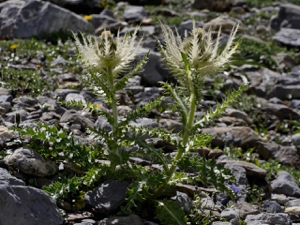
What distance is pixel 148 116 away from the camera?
24.6ft

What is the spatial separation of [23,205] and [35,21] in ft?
26.2

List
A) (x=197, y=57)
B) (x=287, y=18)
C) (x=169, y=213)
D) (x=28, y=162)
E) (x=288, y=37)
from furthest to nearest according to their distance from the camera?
(x=287, y=18) → (x=288, y=37) → (x=28, y=162) → (x=197, y=57) → (x=169, y=213)

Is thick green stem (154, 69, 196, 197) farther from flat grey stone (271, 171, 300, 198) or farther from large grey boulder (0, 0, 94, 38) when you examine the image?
large grey boulder (0, 0, 94, 38)

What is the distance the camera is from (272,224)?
4.96m

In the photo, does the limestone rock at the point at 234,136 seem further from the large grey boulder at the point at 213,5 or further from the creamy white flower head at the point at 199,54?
the large grey boulder at the point at 213,5

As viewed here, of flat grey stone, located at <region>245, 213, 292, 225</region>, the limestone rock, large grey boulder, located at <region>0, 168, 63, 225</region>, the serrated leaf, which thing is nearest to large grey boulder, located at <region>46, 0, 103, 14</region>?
the limestone rock

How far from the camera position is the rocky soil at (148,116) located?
179 inches

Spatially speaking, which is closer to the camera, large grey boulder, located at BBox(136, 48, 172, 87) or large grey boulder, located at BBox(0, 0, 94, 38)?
large grey boulder, located at BBox(136, 48, 172, 87)

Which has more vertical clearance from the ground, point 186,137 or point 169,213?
point 186,137

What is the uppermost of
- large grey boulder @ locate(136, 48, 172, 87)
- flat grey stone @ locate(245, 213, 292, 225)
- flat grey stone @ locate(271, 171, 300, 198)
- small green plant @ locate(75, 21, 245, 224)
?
small green plant @ locate(75, 21, 245, 224)

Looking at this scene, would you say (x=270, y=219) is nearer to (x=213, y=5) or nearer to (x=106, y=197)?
(x=106, y=197)

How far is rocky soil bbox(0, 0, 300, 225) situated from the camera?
4.55 meters

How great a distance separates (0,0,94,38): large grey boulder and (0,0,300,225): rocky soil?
20 millimetres

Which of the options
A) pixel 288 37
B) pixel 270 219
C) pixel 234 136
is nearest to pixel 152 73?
pixel 234 136
